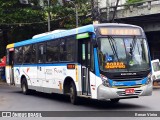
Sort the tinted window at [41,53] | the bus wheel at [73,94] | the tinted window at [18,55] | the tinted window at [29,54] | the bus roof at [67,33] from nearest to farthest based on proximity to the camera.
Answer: the bus roof at [67,33] < the bus wheel at [73,94] < the tinted window at [41,53] < the tinted window at [29,54] < the tinted window at [18,55]

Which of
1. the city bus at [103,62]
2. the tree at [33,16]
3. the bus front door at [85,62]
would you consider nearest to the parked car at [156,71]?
the city bus at [103,62]

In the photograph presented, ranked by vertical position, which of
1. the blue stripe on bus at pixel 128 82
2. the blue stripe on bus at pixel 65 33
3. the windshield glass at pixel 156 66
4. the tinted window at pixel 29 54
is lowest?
the windshield glass at pixel 156 66

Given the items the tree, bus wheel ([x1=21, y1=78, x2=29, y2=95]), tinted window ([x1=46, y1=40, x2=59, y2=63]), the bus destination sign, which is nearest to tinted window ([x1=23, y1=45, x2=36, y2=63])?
bus wheel ([x1=21, y1=78, x2=29, y2=95])

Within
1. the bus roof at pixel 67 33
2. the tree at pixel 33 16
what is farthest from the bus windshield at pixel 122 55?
the tree at pixel 33 16

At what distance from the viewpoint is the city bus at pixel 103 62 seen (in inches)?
548

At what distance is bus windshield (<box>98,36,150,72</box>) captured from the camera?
46.1ft

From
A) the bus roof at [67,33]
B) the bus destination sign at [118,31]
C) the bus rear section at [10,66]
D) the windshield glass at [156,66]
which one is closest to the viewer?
the bus destination sign at [118,31]

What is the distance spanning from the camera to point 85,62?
15.0 metres

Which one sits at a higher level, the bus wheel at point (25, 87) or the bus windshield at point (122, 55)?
the bus windshield at point (122, 55)

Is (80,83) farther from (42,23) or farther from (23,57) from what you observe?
(42,23)

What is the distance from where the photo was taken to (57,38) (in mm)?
17625

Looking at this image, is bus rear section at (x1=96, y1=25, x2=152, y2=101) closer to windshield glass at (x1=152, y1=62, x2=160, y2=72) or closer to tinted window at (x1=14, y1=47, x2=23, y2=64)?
tinted window at (x1=14, y1=47, x2=23, y2=64)

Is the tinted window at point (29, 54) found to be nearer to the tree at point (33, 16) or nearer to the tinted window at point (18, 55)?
the tinted window at point (18, 55)

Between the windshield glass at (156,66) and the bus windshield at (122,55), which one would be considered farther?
the windshield glass at (156,66)
